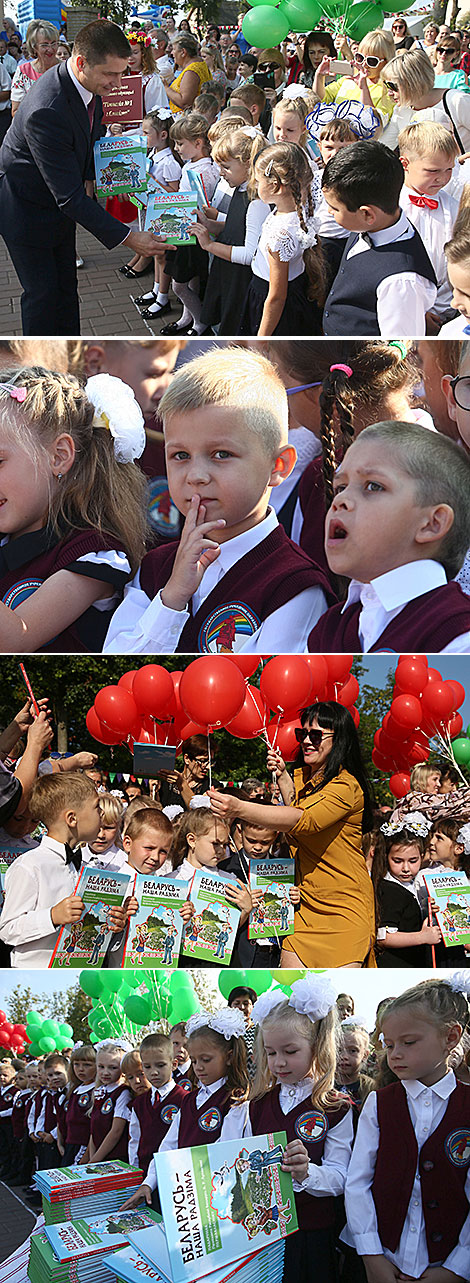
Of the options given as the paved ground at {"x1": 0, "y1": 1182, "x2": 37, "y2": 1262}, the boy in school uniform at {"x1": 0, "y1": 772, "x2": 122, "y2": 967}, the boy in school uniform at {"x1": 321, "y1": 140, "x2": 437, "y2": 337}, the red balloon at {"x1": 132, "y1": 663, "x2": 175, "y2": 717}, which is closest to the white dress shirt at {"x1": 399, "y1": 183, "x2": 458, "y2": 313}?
the boy in school uniform at {"x1": 321, "y1": 140, "x2": 437, "y2": 337}

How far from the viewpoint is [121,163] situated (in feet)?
15.9

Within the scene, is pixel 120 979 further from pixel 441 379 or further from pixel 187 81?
pixel 187 81

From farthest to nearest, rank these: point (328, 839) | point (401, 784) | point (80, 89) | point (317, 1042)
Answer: point (401, 784) → point (80, 89) → point (328, 839) → point (317, 1042)

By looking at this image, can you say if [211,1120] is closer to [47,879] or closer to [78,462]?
[47,879]

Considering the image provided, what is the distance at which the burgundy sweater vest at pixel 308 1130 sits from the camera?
285cm

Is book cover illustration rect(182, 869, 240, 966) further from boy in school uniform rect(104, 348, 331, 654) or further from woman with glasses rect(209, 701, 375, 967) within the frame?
boy in school uniform rect(104, 348, 331, 654)

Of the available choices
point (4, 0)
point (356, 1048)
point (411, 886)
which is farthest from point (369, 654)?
point (4, 0)

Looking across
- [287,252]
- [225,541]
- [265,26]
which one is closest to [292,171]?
[287,252]

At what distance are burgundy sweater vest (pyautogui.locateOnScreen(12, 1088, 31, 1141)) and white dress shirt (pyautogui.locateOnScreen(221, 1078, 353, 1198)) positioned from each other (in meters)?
1.17

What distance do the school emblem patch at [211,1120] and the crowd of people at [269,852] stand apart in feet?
1.79

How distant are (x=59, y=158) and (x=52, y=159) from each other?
0.11 feet

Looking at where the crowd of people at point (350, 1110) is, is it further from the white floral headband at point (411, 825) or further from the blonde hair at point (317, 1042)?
the white floral headband at point (411, 825)

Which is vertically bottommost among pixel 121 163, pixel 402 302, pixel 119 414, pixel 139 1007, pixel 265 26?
pixel 139 1007

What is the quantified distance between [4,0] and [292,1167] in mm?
15982
